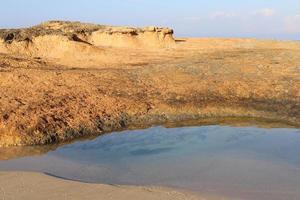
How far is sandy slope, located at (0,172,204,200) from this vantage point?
6.70 m

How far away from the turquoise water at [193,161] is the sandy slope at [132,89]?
0.86m

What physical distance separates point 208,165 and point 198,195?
1946 millimetres

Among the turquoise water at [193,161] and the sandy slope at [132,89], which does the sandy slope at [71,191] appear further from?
the sandy slope at [132,89]

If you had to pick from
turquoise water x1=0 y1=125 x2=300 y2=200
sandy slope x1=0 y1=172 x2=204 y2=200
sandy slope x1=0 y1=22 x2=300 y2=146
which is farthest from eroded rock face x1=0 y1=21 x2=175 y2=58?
sandy slope x1=0 y1=172 x2=204 y2=200

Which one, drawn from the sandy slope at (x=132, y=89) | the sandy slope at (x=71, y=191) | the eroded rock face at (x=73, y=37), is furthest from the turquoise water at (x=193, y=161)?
the eroded rock face at (x=73, y=37)

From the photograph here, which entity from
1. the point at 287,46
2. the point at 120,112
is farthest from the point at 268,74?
the point at 287,46

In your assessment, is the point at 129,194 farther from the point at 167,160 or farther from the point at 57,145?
the point at 57,145

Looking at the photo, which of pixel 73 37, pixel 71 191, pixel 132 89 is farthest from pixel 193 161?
pixel 73 37

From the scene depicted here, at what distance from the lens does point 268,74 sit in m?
15.7

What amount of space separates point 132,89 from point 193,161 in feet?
17.9

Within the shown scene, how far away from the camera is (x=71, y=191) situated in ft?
22.8

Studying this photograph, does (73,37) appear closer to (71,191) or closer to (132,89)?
(132,89)

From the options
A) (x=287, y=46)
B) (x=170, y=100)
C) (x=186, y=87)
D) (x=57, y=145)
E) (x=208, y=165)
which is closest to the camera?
(x=208, y=165)

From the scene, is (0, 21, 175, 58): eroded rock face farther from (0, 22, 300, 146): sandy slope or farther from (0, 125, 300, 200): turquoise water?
(0, 125, 300, 200): turquoise water
